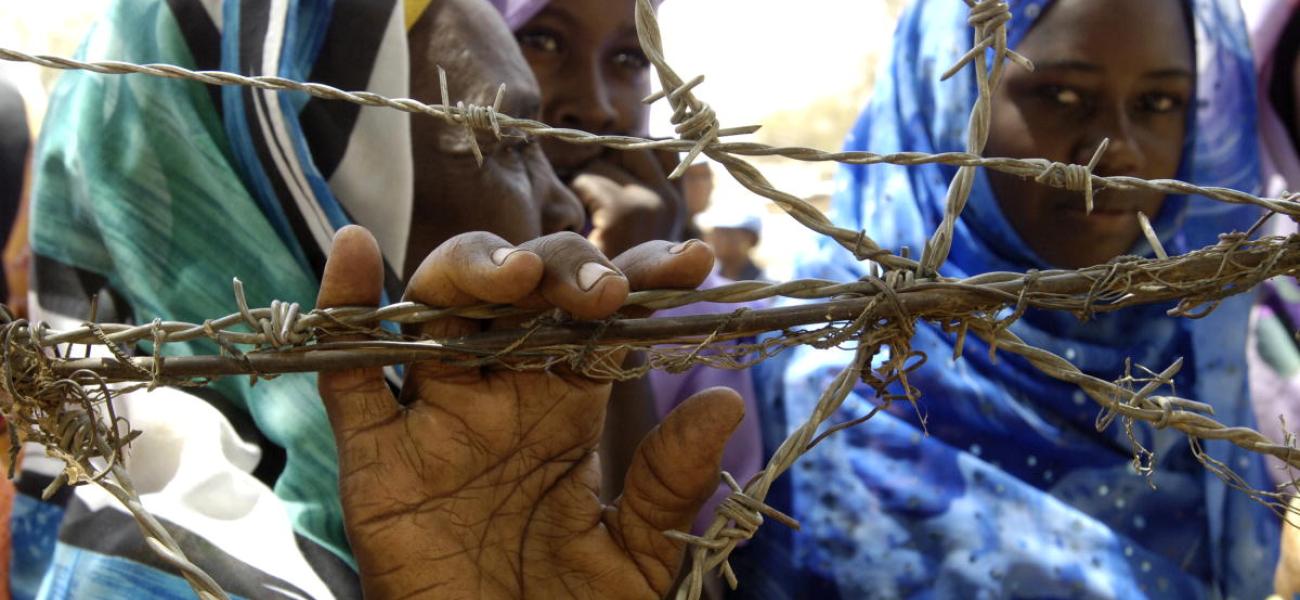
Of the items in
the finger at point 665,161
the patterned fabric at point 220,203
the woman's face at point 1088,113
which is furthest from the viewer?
the finger at point 665,161

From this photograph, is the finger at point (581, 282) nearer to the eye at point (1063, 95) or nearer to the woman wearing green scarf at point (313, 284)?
the woman wearing green scarf at point (313, 284)

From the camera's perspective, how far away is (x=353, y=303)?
0.96 meters

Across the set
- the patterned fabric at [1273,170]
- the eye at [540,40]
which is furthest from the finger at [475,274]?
the patterned fabric at [1273,170]

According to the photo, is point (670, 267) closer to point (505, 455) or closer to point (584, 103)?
point (505, 455)

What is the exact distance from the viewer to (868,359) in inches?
36.1

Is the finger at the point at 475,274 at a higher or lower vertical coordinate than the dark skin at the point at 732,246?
higher

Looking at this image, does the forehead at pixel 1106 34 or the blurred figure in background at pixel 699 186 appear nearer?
the forehead at pixel 1106 34

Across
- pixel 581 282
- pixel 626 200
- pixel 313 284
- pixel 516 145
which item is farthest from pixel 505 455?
pixel 626 200

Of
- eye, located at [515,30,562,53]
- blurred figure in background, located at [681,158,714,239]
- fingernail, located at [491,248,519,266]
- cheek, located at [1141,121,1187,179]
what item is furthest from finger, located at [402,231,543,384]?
blurred figure in background, located at [681,158,714,239]

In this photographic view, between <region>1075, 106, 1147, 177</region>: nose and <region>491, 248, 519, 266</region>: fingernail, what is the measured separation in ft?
4.45

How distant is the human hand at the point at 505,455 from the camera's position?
95 centimetres

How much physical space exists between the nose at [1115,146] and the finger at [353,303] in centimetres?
139

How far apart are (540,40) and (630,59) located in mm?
188

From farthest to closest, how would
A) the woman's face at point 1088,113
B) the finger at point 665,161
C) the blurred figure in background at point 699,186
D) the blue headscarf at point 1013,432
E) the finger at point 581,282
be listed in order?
the blurred figure in background at point 699,186, the finger at point 665,161, the woman's face at point 1088,113, the blue headscarf at point 1013,432, the finger at point 581,282
